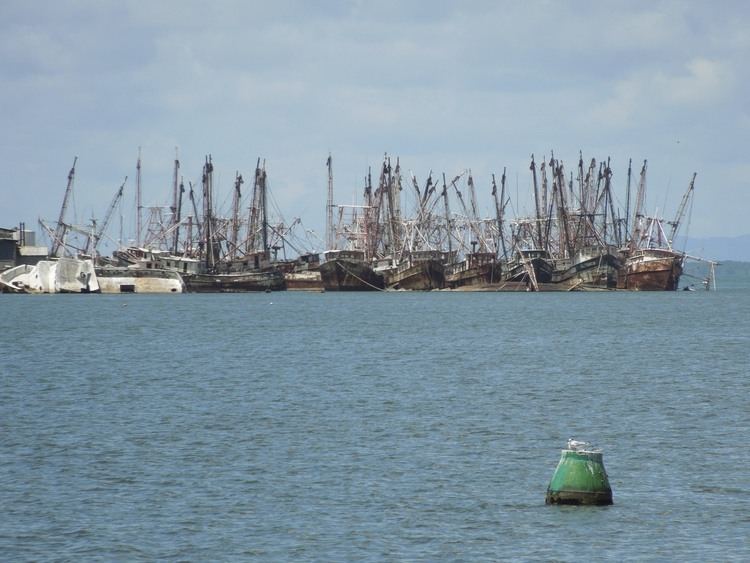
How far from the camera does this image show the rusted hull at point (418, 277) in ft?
559

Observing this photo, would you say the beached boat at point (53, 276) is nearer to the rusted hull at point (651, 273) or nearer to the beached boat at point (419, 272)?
the beached boat at point (419, 272)

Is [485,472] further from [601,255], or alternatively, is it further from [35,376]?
[601,255]

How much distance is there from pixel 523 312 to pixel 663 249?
56.0 m

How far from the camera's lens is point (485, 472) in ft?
101

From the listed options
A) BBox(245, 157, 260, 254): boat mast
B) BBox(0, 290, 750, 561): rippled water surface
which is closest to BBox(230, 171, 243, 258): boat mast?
BBox(245, 157, 260, 254): boat mast

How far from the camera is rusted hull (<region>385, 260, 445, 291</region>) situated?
559 ft

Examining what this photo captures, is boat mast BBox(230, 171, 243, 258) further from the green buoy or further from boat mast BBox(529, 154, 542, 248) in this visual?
the green buoy

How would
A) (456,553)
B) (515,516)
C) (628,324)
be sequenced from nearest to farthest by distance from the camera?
1. (456,553)
2. (515,516)
3. (628,324)

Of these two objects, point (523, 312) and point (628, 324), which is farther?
point (523, 312)

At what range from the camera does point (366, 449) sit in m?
34.4

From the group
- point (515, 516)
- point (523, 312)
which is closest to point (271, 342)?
point (523, 312)

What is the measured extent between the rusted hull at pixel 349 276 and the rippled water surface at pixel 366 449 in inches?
3568

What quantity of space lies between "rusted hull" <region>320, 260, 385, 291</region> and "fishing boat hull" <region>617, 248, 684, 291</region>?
31.7 metres

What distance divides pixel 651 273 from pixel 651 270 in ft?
3.18
